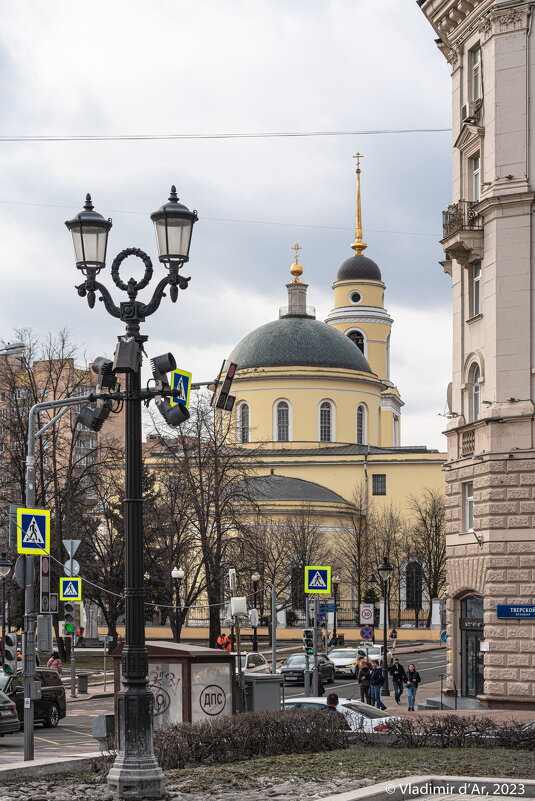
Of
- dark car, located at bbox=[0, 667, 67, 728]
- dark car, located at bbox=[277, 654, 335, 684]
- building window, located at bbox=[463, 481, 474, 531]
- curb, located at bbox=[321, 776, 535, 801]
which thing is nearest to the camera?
curb, located at bbox=[321, 776, 535, 801]

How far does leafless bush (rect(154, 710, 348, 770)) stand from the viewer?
1721 cm

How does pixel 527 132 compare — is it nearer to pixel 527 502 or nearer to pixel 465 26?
pixel 465 26

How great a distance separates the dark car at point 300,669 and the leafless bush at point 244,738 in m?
31.5

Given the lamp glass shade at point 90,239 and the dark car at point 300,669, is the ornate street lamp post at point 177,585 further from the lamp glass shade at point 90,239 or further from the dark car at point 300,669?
the lamp glass shade at point 90,239

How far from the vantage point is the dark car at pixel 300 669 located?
167ft

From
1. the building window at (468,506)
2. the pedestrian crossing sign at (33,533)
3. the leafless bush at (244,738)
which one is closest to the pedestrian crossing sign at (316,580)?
the building window at (468,506)

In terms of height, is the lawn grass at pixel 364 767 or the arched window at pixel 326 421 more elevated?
the arched window at pixel 326 421

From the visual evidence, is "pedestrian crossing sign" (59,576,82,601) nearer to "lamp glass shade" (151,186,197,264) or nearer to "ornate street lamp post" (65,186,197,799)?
"ornate street lamp post" (65,186,197,799)

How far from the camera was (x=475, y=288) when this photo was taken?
37.1m

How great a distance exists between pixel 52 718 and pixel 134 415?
829 inches

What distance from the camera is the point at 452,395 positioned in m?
37.9

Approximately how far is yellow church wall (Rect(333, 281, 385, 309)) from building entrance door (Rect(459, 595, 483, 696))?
286 ft

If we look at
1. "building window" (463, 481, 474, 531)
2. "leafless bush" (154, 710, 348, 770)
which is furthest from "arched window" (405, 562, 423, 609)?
"leafless bush" (154, 710, 348, 770)

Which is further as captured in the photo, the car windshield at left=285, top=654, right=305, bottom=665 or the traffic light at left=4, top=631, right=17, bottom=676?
the car windshield at left=285, top=654, right=305, bottom=665
